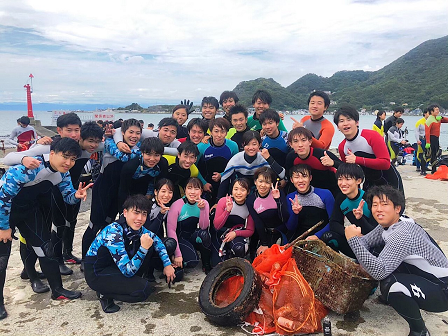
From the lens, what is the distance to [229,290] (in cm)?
312

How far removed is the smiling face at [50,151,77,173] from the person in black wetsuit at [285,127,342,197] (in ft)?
8.27

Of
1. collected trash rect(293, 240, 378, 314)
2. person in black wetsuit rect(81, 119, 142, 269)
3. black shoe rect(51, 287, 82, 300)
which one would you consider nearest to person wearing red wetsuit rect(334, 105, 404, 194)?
collected trash rect(293, 240, 378, 314)

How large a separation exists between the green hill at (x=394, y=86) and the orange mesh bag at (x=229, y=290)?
89.5ft

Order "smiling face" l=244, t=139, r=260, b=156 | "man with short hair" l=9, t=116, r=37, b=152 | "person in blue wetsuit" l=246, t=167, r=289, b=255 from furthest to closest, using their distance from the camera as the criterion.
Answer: "man with short hair" l=9, t=116, r=37, b=152, "smiling face" l=244, t=139, r=260, b=156, "person in blue wetsuit" l=246, t=167, r=289, b=255

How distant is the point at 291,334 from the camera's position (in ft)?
8.34

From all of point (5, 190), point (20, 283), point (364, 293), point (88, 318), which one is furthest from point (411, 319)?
point (20, 283)

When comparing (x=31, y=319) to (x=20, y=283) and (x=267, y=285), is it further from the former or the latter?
(x=267, y=285)

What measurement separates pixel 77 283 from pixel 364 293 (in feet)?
10.0

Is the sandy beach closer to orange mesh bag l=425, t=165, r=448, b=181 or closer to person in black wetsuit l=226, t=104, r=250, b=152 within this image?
person in black wetsuit l=226, t=104, r=250, b=152

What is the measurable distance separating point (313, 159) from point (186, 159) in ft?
5.32

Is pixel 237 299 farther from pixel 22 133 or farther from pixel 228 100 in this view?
pixel 22 133

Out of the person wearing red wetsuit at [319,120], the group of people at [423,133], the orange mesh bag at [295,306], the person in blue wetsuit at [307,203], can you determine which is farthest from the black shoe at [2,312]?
the group of people at [423,133]

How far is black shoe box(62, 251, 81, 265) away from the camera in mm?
4164

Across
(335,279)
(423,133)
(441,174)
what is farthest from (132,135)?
(423,133)
